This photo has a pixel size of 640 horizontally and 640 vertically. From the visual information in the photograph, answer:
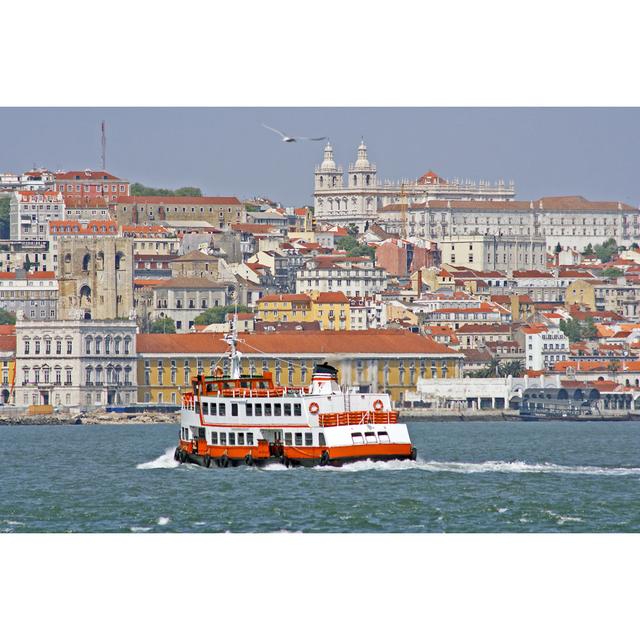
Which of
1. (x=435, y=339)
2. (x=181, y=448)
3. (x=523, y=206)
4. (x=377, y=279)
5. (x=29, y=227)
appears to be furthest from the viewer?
(x=523, y=206)

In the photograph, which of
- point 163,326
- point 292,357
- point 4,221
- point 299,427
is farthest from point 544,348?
point 299,427

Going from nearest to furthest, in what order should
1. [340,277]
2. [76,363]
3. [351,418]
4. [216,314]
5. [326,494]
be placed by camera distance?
[326,494], [351,418], [76,363], [216,314], [340,277]

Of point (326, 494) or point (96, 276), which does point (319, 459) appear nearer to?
point (326, 494)

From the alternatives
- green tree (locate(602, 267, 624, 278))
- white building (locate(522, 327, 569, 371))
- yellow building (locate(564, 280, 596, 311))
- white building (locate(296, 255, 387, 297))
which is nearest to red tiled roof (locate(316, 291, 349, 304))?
white building (locate(296, 255, 387, 297))

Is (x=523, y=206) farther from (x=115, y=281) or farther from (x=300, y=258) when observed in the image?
(x=115, y=281)

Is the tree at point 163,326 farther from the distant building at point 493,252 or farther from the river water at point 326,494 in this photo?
the river water at point 326,494

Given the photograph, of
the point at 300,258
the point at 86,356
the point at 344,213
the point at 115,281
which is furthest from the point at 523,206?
the point at 86,356
